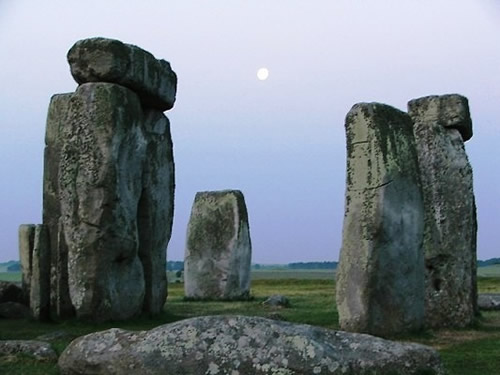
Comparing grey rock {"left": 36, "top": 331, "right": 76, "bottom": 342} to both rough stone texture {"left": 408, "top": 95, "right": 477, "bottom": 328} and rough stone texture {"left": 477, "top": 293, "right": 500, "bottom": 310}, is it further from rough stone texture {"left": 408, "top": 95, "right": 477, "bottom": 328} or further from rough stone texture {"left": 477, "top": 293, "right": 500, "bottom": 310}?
rough stone texture {"left": 477, "top": 293, "right": 500, "bottom": 310}

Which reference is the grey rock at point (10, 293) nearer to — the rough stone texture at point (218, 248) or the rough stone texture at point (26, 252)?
the rough stone texture at point (26, 252)

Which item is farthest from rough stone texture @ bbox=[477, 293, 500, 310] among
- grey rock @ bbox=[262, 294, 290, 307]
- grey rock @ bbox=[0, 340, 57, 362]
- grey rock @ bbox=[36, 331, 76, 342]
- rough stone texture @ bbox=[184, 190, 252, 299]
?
grey rock @ bbox=[0, 340, 57, 362]

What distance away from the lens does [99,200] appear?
520 inches

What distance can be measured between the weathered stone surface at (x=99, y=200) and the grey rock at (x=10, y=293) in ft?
12.7

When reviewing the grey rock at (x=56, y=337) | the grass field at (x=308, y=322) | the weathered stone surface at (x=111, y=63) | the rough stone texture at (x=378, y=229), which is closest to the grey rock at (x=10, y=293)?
the grass field at (x=308, y=322)

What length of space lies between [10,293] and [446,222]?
8806mm

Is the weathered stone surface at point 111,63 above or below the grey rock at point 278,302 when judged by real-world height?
above

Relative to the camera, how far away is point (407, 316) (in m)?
11.4

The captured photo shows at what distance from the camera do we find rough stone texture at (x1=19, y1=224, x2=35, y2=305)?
1680 centimetres

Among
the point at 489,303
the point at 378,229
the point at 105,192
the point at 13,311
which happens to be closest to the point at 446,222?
the point at 378,229

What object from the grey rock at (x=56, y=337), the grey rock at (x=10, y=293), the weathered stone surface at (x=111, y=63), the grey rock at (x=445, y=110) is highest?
the weathered stone surface at (x=111, y=63)

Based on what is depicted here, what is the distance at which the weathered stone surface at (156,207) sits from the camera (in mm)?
15352

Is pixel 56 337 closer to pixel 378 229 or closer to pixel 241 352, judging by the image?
pixel 378 229

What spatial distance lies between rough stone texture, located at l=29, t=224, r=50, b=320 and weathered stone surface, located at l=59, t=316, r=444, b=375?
728 centimetres
